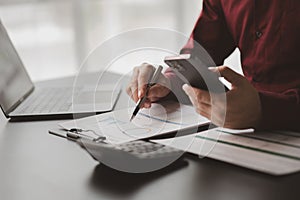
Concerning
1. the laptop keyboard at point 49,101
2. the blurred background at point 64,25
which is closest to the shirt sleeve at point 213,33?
the laptop keyboard at point 49,101

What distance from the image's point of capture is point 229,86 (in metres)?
1.05

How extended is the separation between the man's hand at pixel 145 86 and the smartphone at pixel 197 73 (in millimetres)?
233

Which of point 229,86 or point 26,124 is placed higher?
point 229,86

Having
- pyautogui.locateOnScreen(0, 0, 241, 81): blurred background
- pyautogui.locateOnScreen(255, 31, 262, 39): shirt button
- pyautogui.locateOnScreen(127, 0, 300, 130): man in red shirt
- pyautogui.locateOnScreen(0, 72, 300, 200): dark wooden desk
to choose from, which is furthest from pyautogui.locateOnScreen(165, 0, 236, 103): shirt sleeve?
pyautogui.locateOnScreen(0, 0, 241, 81): blurred background

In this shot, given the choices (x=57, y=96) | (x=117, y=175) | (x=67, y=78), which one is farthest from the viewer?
(x=67, y=78)

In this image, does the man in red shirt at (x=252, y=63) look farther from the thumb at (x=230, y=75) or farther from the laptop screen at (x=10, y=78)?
the laptop screen at (x=10, y=78)

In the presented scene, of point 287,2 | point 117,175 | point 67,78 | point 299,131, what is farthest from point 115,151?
point 67,78

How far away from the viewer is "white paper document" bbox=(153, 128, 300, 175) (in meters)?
0.89

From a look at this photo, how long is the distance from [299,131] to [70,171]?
0.47 m

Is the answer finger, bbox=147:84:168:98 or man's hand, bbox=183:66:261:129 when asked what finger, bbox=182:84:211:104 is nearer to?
man's hand, bbox=183:66:261:129

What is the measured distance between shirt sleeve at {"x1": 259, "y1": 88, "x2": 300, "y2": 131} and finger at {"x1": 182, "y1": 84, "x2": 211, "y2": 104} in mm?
124

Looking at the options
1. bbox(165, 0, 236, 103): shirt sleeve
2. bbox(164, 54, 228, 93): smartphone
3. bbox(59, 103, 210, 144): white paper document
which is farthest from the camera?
bbox(165, 0, 236, 103): shirt sleeve

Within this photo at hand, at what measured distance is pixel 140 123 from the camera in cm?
118

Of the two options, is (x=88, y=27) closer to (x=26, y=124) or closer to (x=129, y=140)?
(x=26, y=124)
